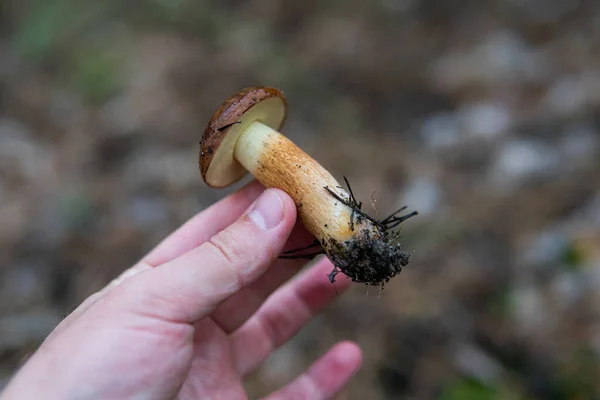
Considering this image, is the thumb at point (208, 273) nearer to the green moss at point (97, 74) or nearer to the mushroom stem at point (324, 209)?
the mushroom stem at point (324, 209)

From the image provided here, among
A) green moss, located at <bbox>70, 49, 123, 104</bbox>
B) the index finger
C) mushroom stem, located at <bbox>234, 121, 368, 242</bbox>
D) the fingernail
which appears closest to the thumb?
the fingernail

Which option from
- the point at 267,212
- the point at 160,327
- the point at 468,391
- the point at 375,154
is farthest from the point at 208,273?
the point at 375,154

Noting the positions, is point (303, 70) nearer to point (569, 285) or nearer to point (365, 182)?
point (365, 182)

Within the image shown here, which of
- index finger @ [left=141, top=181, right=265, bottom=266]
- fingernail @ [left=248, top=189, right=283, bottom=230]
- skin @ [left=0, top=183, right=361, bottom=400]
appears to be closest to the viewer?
skin @ [left=0, top=183, right=361, bottom=400]

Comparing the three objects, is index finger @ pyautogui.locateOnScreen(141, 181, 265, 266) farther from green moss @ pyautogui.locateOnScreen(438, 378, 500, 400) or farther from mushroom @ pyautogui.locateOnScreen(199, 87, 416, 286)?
green moss @ pyautogui.locateOnScreen(438, 378, 500, 400)

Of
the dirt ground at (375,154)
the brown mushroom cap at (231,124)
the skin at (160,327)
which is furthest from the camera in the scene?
the dirt ground at (375,154)

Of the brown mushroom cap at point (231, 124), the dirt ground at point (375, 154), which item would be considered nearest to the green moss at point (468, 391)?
the dirt ground at point (375, 154)

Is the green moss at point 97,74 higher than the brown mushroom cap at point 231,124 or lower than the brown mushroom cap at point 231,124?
higher
